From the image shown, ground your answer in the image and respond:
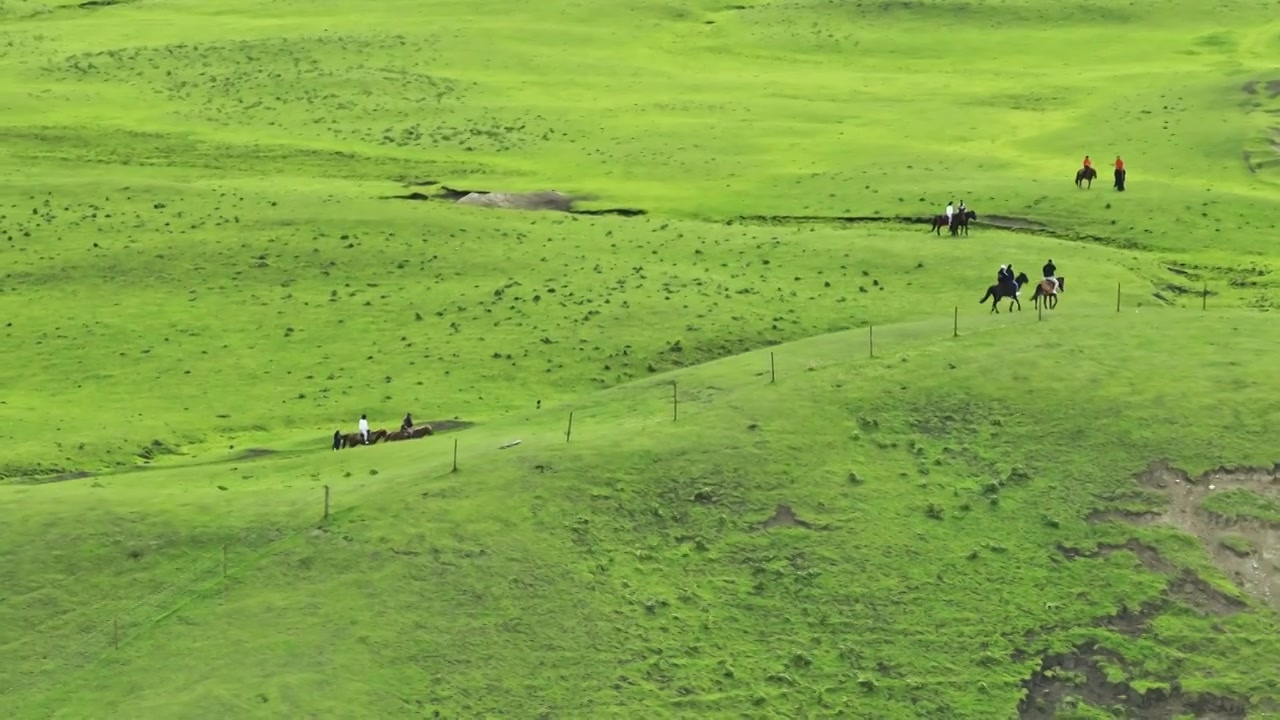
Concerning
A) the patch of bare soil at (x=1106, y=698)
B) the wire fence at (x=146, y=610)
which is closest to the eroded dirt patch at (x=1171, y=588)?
the patch of bare soil at (x=1106, y=698)

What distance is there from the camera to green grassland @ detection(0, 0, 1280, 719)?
34.3 meters

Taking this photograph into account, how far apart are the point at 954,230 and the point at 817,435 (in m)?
26.4

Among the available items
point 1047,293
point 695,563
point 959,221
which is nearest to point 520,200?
point 959,221

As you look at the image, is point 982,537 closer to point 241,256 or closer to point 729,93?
point 241,256

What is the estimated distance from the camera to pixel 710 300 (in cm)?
5925

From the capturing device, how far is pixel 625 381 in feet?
174

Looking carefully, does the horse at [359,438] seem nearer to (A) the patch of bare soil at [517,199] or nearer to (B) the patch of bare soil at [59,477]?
(B) the patch of bare soil at [59,477]

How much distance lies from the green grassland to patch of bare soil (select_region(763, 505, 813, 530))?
0.30 meters

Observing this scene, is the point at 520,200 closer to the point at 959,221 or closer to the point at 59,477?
the point at 959,221

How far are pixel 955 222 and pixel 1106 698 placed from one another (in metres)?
34.2

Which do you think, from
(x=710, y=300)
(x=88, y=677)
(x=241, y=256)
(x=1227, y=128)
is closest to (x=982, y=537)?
(x=88, y=677)

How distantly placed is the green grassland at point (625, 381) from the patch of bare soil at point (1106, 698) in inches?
3.2

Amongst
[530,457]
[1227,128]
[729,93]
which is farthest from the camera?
[729,93]

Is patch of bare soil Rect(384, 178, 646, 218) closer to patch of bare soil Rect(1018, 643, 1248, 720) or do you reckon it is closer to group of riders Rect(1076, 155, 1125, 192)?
group of riders Rect(1076, 155, 1125, 192)
